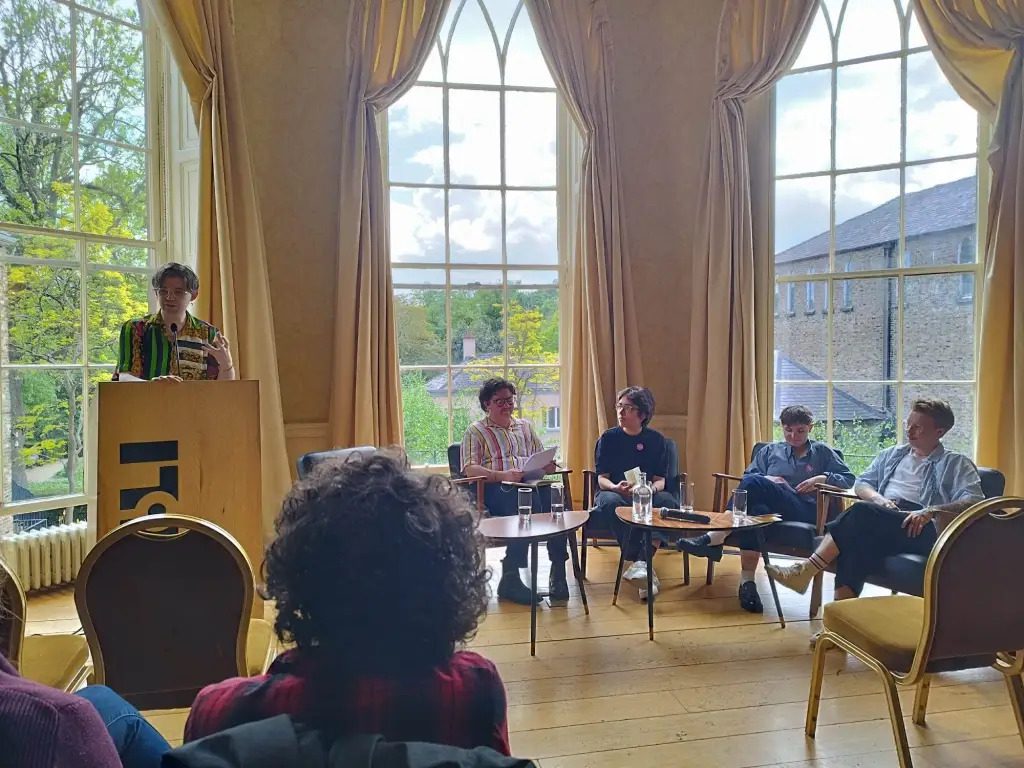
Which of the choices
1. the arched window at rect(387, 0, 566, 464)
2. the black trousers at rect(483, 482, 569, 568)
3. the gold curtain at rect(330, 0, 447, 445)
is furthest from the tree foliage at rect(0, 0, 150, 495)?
the black trousers at rect(483, 482, 569, 568)

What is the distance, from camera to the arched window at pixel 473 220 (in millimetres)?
4570

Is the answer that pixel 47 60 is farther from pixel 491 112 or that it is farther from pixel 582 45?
pixel 582 45

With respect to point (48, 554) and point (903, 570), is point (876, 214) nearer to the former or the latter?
point (903, 570)

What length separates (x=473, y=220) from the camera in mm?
4668

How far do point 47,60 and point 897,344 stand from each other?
17.0 feet

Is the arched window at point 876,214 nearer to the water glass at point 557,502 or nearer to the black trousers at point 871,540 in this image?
the black trousers at point 871,540

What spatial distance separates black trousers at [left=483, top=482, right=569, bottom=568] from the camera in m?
3.55

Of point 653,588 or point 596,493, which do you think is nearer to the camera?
point 653,588

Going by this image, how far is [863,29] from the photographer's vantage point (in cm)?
433

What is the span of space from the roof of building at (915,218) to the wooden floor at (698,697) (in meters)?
2.44

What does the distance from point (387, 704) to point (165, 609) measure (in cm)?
113

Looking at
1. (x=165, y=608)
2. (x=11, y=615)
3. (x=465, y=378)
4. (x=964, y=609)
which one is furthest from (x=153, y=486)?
(x=465, y=378)

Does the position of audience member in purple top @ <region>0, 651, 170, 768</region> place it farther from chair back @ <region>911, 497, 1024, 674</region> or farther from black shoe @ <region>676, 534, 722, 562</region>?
black shoe @ <region>676, 534, 722, 562</region>

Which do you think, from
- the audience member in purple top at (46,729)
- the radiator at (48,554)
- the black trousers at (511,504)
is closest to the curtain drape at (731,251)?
the black trousers at (511,504)
